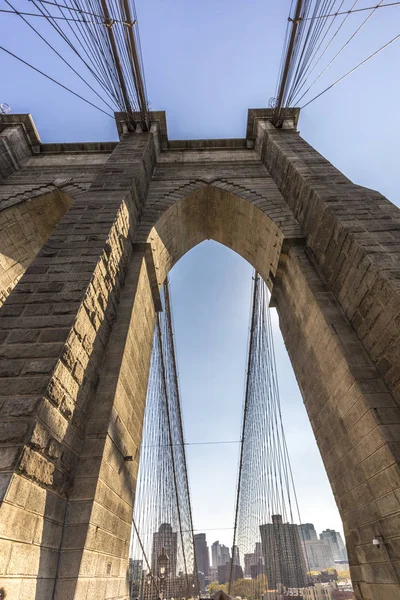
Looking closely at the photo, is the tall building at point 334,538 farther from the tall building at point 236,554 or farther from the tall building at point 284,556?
the tall building at point 284,556

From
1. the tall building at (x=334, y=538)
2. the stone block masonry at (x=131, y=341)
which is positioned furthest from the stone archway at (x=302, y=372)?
the tall building at (x=334, y=538)

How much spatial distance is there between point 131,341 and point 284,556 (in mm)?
11458

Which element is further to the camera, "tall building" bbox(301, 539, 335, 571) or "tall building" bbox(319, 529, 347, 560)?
"tall building" bbox(319, 529, 347, 560)

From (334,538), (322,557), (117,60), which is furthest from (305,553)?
(334,538)

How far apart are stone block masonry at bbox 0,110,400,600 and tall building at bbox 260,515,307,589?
781 cm

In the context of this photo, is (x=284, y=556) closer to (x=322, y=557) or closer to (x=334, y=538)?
(x=322, y=557)

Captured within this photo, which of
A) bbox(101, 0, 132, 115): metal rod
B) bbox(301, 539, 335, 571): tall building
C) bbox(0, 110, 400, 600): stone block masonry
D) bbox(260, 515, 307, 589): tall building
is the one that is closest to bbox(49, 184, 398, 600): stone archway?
bbox(0, 110, 400, 600): stone block masonry

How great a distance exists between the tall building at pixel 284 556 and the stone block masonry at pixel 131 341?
781cm

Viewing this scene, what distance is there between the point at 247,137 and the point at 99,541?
400 inches

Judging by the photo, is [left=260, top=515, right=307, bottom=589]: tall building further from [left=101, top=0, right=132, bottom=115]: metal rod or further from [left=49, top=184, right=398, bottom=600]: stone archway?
[left=101, top=0, right=132, bottom=115]: metal rod

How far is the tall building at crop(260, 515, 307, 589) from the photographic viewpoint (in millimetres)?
9906

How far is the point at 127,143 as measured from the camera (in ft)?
26.4

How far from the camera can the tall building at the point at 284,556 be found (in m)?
9.91

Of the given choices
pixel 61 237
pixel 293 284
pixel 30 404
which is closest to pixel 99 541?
pixel 30 404
